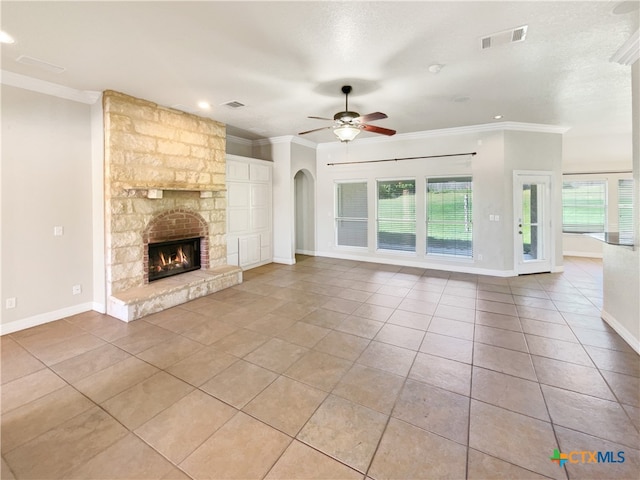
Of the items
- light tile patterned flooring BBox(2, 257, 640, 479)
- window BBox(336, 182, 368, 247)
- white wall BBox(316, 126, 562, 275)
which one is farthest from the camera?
window BBox(336, 182, 368, 247)

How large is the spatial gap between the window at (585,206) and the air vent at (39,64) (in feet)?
34.4

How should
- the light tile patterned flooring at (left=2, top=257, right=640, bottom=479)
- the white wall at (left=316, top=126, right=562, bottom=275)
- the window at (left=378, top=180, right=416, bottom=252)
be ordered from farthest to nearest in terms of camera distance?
the window at (left=378, top=180, right=416, bottom=252) < the white wall at (left=316, top=126, right=562, bottom=275) < the light tile patterned flooring at (left=2, top=257, right=640, bottom=479)

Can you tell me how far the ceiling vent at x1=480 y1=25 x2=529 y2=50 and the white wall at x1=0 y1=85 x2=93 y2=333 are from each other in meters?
5.04

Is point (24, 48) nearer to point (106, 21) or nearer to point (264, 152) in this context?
point (106, 21)

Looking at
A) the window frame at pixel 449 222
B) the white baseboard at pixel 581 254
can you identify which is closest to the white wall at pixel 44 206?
the window frame at pixel 449 222

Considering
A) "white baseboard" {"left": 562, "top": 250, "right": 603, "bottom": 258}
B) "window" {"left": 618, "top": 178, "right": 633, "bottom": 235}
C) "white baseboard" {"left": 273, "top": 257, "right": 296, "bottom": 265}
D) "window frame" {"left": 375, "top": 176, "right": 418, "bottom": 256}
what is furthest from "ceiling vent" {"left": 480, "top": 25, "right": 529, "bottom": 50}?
"white baseboard" {"left": 562, "top": 250, "right": 603, "bottom": 258}

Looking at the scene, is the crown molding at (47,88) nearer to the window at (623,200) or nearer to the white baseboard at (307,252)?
the white baseboard at (307,252)

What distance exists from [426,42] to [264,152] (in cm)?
511

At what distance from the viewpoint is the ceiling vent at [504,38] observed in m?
2.71

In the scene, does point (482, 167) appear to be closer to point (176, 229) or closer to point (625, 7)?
point (625, 7)

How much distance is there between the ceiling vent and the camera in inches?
107

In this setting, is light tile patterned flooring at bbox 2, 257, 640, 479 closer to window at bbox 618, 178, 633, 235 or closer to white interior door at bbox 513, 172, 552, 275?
white interior door at bbox 513, 172, 552, 275

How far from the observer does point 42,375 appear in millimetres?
2650

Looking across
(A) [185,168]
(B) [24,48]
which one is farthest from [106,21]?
(A) [185,168]
